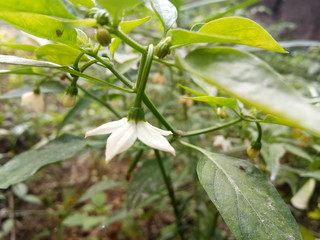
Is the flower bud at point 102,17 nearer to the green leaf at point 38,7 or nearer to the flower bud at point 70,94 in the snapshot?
the green leaf at point 38,7

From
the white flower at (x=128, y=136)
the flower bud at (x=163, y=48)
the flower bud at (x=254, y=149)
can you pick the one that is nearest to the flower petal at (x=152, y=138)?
the white flower at (x=128, y=136)

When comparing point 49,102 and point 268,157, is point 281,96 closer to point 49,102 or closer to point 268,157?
point 268,157

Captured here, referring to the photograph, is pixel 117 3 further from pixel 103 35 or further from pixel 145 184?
pixel 145 184

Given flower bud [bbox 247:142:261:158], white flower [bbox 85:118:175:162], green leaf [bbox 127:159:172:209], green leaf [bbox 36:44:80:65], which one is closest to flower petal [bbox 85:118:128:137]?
white flower [bbox 85:118:175:162]

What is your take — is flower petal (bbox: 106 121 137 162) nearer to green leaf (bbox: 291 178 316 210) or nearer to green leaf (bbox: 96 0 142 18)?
green leaf (bbox: 96 0 142 18)

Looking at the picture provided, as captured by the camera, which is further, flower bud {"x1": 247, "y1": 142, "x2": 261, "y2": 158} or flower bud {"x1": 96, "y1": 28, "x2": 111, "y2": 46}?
flower bud {"x1": 247, "y1": 142, "x2": 261, "y2": 158}
